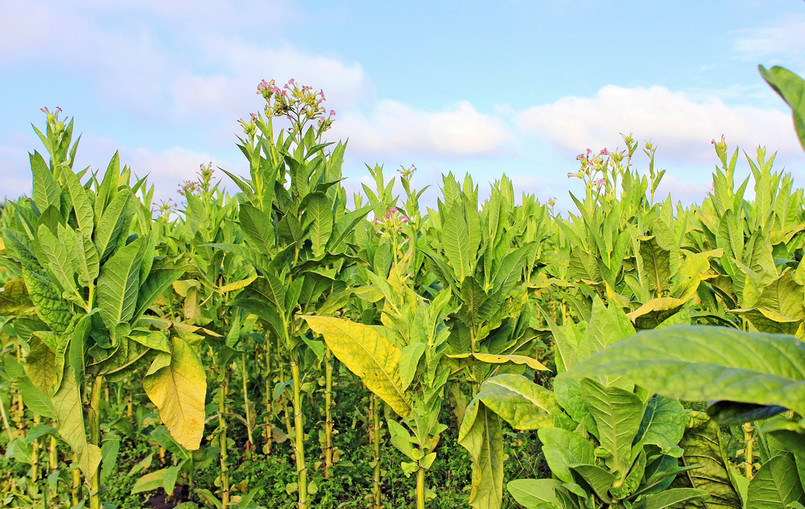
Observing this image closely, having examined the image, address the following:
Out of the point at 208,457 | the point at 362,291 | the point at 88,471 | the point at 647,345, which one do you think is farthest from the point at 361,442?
the point at 647,345

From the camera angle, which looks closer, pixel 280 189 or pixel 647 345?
pixel 647 345

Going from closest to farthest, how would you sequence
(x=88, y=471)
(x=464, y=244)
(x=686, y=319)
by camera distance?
(x=686, y=319) < (x=88, y=471) < (x=464, y=244)

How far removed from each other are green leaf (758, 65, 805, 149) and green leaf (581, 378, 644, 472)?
68 cm

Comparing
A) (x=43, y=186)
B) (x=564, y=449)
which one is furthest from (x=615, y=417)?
(x=43, y=186)

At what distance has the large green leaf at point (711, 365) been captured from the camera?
601 millimetres

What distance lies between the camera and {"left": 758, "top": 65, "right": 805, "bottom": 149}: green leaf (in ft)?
2.07

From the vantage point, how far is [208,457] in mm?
3426

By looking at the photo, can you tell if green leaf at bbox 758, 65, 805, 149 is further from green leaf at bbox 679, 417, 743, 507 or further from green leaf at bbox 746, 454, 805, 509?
green leaf at bbox 679, 417, 743, 507

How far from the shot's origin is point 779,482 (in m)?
1.21

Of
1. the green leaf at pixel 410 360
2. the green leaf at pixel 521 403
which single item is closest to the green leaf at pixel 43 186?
the green leaf at pixel 410 360

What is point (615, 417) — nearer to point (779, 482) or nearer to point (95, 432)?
point (779, 482)

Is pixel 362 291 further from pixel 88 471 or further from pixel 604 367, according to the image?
pixel 604 367

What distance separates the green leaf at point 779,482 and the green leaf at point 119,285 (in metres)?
2.15

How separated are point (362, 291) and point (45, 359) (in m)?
1.41
